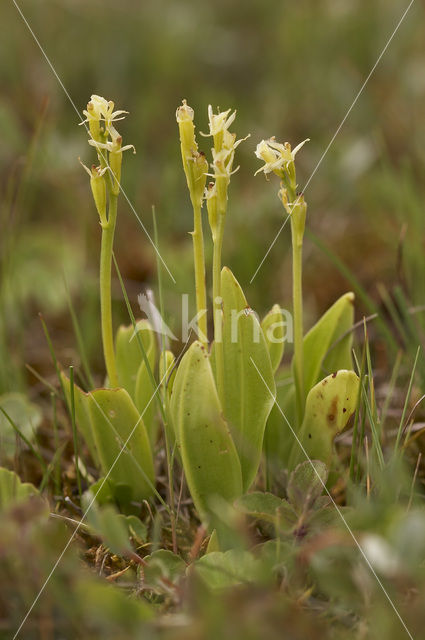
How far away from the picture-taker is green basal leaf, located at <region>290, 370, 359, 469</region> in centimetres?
90

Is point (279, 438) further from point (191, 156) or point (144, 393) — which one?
point (191, 156)

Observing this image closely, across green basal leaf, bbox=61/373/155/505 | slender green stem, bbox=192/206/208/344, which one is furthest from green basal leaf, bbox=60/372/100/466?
slender green stem, bbox=192/206/208/344

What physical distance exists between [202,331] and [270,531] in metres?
0.29

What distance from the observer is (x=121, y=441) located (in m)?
0.97

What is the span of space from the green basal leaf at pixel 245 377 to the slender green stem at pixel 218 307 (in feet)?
0.07

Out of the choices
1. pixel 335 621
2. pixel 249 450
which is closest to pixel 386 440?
pixel 249 450

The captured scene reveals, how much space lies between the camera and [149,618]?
2.14ft

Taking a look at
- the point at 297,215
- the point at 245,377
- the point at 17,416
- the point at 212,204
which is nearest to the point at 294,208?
the point at 297,215

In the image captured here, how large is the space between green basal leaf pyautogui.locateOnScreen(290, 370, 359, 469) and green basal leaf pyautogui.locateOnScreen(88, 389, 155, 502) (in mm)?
231

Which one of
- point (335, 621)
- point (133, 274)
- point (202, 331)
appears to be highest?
point (133, 274)

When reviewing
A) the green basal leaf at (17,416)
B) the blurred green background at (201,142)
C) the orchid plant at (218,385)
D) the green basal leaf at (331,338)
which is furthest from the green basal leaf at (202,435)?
the blurred green background at (201,142)

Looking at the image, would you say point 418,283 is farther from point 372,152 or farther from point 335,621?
point 372,152

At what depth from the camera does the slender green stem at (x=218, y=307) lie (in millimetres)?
894

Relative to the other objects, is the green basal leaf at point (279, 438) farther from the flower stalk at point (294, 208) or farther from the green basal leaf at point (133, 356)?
the green basal leaf at point (133, 356)
